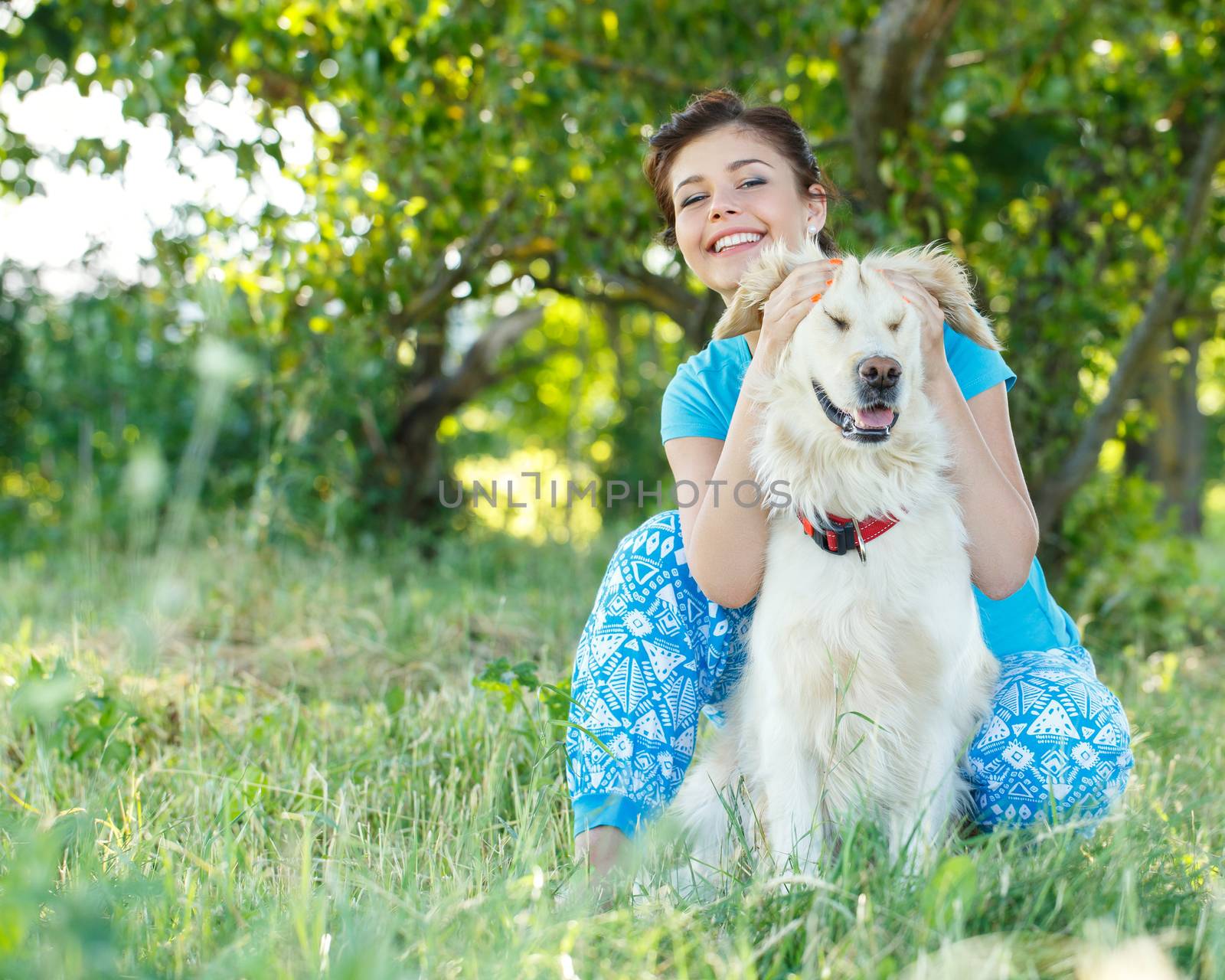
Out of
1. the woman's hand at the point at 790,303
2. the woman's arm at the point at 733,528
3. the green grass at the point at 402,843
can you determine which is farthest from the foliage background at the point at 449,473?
→ the woman's hand at the point at 790,303

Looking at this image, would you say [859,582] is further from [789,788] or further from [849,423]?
[789,788]

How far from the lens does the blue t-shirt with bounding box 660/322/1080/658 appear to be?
7.19ft

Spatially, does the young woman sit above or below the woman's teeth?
below

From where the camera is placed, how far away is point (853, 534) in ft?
6.68

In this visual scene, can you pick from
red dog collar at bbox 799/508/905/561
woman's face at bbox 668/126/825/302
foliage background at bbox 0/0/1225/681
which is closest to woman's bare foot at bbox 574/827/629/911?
red dog collar at bbox 799/508/905/561

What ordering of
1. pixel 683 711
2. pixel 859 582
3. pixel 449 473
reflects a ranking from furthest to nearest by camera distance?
pixel 449 473 → pixel 683 711 → pixel 859 582

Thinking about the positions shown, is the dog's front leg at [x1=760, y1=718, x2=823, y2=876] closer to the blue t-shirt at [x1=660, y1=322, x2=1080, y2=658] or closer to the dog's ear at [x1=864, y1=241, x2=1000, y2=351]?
the blue t-shirt at [x1=660, y1=322, x2=1080, y2=658]

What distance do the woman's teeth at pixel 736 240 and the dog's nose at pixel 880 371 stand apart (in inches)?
24.6

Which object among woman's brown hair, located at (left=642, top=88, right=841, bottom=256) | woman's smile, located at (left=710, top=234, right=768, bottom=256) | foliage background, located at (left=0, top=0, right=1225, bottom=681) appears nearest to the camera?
woman's smile, located at (left=710, top=234, right=768, bottom=256)

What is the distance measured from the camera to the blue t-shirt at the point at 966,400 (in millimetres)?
2191

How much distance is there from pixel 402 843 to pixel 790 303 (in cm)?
130

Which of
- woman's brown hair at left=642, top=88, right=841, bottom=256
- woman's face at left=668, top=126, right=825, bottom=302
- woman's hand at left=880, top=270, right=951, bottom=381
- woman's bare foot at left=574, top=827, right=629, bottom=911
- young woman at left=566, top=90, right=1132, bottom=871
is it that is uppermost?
woman's brown hair at left=642, top=88, right=841, bottom=256

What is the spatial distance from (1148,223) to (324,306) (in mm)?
3727

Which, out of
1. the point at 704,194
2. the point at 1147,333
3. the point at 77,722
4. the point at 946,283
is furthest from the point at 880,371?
the point at 1147,333
